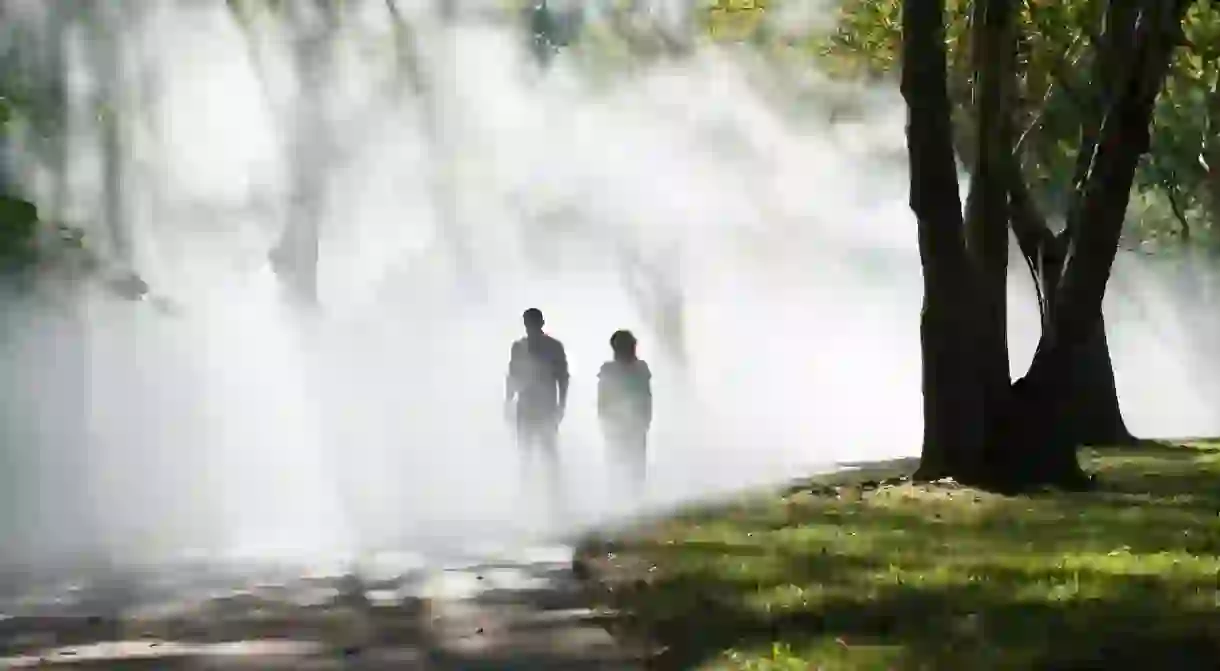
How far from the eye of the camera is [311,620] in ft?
29.4

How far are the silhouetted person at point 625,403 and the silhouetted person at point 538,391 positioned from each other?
46 centimetres

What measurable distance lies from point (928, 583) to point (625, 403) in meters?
6.95

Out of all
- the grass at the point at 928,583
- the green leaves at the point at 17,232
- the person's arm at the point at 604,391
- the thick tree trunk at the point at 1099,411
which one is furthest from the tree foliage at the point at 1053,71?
the green leaves at the point at 17,232

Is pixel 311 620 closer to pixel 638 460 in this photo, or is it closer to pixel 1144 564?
pixel 1144 564

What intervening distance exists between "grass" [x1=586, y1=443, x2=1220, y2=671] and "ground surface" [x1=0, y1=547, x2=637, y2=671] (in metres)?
0.40

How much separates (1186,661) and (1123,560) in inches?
124

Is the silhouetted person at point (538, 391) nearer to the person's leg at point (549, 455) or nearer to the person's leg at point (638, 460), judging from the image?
the person's leg at point (549, 455)

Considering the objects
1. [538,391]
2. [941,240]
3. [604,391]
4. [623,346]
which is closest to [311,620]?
[538,391]

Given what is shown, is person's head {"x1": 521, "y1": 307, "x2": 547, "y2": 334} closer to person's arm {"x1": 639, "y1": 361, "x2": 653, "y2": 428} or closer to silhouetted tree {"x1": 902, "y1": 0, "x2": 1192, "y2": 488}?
person's arm {"x1": 639, "y1": 361, "x2": 653, "y2": 428}

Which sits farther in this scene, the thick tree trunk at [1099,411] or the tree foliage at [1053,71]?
the thick tree trunk at [1099,411]

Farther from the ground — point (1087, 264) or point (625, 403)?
point (1087, 264)

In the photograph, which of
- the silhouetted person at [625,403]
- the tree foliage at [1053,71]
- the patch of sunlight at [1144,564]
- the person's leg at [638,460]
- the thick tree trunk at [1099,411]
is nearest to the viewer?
the patch of sunlight at [1144,564]

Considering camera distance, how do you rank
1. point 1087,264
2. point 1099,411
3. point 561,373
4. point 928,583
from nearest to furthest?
point 928,583, point 1087,264, point 561,373, point 1099,411

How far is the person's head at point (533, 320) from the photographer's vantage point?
51.1 feet
